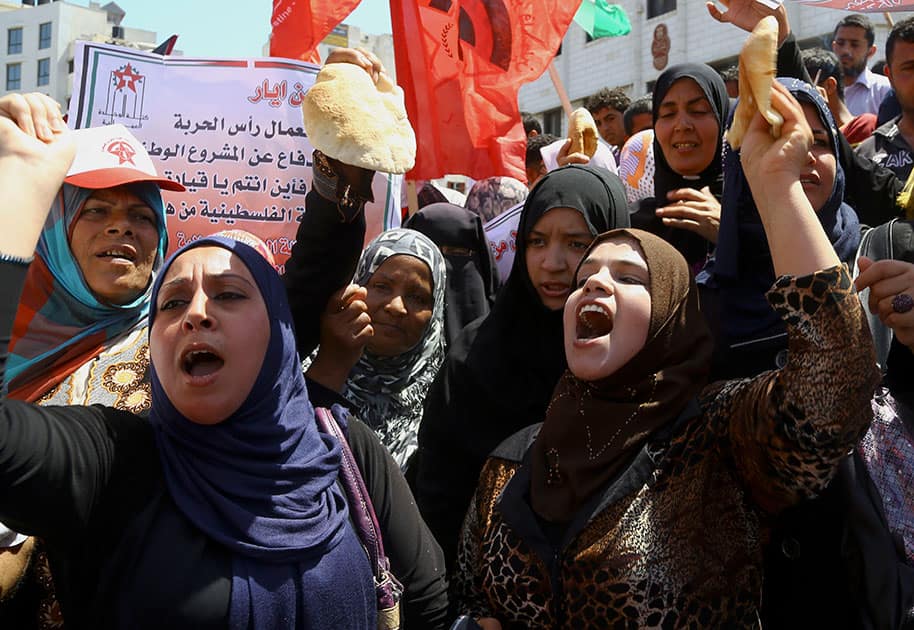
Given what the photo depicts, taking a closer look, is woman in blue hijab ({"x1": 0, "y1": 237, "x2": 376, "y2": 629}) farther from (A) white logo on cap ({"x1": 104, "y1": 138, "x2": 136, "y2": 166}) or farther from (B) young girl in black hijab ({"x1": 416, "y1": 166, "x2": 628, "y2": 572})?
(A) white logo on cap ({"x1": 104, "y1": 138, "x2": 136, "y2": 166})

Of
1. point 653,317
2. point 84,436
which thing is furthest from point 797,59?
point 84,436

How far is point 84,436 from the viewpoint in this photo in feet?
5.23

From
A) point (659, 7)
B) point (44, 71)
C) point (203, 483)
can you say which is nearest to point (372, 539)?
point (203, 483)

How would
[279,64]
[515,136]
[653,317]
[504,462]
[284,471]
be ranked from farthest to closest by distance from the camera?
[515,136] → [279,64] → [504,462] → [653,317] → [284,471]

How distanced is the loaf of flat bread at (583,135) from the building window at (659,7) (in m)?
16.9

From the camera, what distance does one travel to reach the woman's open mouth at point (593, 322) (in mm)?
1924

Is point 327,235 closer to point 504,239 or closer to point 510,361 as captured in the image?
point 510,361

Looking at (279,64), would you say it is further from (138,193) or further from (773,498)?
(773,498)

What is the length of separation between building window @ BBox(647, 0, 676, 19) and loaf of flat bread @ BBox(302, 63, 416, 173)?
1874 centimetres

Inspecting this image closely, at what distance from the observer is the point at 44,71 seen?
56.6 metres

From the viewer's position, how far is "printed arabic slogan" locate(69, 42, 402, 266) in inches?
148

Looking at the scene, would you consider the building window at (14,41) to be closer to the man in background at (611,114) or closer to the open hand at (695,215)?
the man in background at (611,114)

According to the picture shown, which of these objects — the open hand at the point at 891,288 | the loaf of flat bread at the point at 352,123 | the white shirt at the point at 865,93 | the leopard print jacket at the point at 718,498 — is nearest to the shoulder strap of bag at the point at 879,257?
the open hand at the point at 891,288

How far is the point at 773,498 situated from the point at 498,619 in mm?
620
